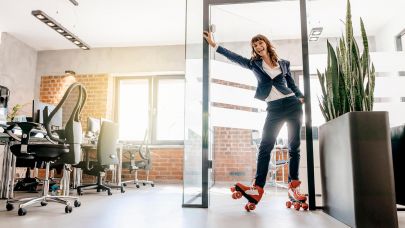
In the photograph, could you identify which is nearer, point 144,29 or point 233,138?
point 233,138

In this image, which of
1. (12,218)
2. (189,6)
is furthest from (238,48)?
(12,218)

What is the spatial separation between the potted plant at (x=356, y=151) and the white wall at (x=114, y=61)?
4.76 meters

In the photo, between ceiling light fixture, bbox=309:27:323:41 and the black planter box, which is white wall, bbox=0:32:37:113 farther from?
the black planter box

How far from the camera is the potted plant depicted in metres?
1.90

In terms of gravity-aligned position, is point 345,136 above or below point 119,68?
below

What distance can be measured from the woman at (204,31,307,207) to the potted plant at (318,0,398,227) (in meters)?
0.36

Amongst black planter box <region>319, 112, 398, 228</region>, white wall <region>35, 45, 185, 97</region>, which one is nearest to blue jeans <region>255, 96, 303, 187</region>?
black planter box <region>319, 112, 398, 228</region>

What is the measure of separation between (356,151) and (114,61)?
6.00 metres

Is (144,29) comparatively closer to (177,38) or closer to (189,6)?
(177,38)

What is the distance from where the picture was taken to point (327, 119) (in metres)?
2.66

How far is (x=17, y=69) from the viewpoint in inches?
258

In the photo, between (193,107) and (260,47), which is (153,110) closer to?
(193,107)

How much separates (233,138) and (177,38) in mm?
2463

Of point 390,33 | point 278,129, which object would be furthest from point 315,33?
point 278,129
